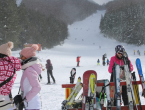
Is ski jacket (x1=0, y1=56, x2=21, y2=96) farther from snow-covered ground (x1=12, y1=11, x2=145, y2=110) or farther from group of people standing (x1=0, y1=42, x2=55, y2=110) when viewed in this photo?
snow-covered ground (x1=12, y1=11, x2=145, y2=110)

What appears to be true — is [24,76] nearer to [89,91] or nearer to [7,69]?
[7,69]

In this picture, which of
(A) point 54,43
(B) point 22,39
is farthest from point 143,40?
(B) point 22,39

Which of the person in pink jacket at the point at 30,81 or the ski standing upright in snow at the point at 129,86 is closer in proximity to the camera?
the person in pink jacket at the point at 30,81

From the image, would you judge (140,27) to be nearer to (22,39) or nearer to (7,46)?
(22,39)

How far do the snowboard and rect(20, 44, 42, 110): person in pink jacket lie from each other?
3.02 ft

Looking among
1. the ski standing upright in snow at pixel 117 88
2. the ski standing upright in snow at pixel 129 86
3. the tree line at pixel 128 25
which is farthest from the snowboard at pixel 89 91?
the tree line at pixel 128 25

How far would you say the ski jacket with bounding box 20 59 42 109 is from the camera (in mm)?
2336

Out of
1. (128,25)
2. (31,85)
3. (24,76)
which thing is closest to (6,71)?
(24,76)

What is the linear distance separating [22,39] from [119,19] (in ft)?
161

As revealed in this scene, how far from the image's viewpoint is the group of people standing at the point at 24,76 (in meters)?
2.26

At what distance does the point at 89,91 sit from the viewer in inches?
118

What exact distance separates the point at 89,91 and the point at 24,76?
127 centimetres

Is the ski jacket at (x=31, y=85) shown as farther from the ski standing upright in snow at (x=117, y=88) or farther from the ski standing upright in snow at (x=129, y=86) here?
→ the ski standing upright in snow at (x=129, y=86)

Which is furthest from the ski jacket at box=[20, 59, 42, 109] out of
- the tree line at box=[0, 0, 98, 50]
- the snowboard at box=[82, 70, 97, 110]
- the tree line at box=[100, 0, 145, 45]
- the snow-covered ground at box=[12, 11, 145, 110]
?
the tree line at box=[100, 0, 145, 45]
